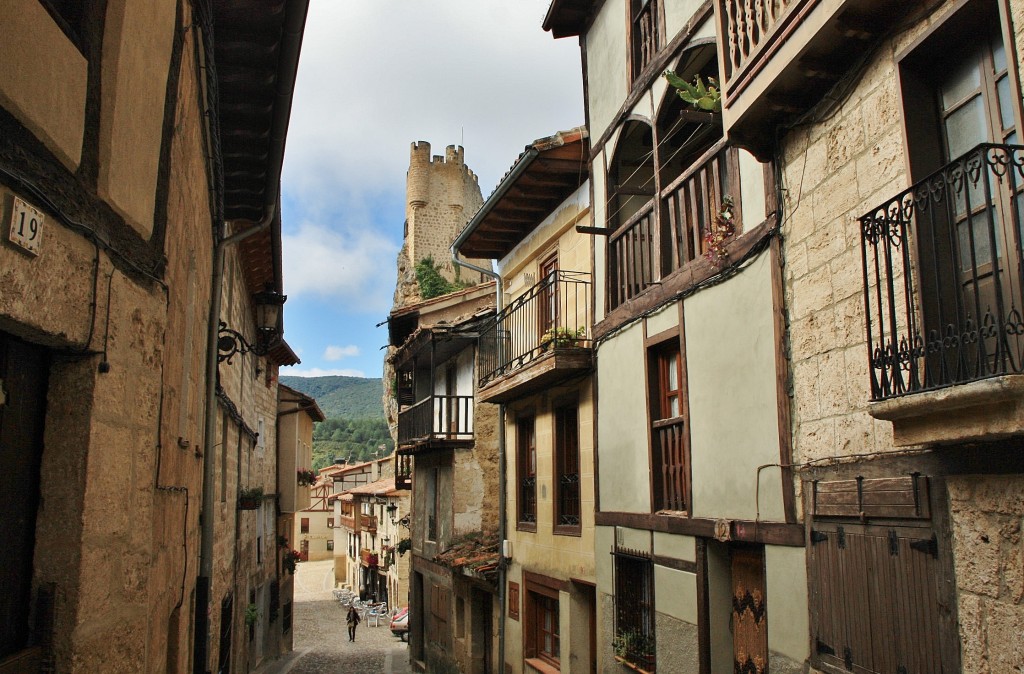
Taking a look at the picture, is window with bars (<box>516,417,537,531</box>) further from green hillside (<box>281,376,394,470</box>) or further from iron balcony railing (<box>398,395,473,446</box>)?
green hillside (<box>281,376,394,470</box>)

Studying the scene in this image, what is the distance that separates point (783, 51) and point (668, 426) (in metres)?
3.82

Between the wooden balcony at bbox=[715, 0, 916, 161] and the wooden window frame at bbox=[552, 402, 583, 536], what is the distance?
5.61 metres

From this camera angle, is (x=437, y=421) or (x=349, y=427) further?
(x=349, y=427)

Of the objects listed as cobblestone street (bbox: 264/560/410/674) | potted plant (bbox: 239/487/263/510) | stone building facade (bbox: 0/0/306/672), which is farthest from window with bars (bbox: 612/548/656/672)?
cobblestone street (bbox: 264/560/410/674)

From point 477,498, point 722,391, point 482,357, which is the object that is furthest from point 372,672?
point 722,391

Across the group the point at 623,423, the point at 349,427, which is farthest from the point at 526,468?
the point at 349,427

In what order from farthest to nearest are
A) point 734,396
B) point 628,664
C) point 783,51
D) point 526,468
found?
point 526,468
point 628,664
point 734,396
point 783,51

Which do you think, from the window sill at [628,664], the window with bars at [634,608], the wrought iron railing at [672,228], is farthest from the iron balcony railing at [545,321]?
the window sill at [628,664]

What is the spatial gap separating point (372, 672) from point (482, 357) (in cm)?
894

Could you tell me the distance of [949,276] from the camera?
4.19m

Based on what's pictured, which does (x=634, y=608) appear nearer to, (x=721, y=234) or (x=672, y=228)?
(x=672, y=228)

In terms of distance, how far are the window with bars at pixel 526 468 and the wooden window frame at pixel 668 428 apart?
4255 mm

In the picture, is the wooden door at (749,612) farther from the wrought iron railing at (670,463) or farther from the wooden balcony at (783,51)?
the wooden balcony at (783,51)

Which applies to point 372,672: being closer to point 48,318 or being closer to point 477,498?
point 477,498
